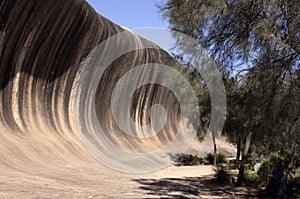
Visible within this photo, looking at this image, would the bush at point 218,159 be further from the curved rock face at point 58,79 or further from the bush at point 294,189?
the bush at point 294,189

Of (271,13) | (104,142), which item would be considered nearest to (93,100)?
(104,142)

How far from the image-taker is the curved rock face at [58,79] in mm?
15380

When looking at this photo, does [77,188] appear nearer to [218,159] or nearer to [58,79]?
[58,79]

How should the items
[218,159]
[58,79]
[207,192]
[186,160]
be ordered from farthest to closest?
[186,160], [218,159], [58,79], [207,192]

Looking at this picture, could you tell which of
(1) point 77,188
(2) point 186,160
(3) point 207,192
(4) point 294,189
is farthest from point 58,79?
(2) point 186,160

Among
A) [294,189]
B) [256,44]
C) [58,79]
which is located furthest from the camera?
[58,79]

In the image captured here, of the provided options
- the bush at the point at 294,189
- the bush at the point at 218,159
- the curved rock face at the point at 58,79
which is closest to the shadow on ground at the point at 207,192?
the bush at the point at 294,189

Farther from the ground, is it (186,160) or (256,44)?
(256,44)

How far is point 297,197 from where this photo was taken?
9.44m

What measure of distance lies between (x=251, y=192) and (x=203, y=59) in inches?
211

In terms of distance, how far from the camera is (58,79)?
1916 cm

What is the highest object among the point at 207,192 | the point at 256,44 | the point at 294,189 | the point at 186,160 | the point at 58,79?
the point at 58,79

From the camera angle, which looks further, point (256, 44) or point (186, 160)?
point (186, 160)

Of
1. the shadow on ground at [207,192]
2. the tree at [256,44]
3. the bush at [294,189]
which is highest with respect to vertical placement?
the tree at [256,44]
